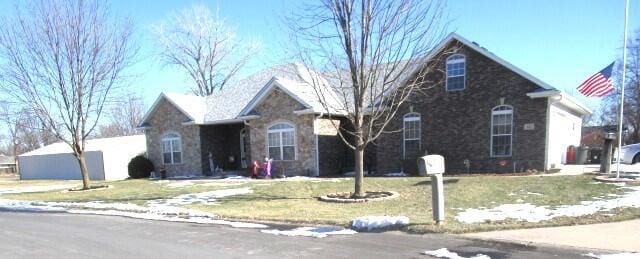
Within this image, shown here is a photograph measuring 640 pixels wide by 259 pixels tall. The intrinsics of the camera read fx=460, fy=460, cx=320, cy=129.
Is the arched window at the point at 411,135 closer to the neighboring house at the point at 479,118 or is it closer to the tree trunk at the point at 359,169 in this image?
the neighboring house at the point at 479,118

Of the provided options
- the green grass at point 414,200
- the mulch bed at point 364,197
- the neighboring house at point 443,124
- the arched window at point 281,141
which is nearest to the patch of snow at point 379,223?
the green grass at point 414,200

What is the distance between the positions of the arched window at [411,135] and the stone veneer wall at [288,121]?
4.17 metres

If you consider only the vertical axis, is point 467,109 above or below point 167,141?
above

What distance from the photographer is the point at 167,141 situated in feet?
91.4

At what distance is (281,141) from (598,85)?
43.9ft

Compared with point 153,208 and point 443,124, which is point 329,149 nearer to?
point 443,124

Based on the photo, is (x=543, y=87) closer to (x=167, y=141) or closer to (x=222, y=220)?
(x=222, y=220)

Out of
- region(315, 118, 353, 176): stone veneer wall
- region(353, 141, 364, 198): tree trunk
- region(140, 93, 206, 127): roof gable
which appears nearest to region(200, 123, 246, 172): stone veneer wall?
region(140, 93, 206, 127): roof gable

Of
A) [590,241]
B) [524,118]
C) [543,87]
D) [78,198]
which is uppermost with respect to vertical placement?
[543,87]

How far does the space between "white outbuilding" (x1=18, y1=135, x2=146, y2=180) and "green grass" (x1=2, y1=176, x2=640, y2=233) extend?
17.1 metres

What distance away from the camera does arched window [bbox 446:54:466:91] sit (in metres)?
18.8

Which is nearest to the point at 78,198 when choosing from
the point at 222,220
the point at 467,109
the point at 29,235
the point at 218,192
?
the point at 218,192

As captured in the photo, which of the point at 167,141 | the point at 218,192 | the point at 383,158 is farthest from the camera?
the point at 167,141

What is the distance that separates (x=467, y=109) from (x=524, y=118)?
2164 millimetres
